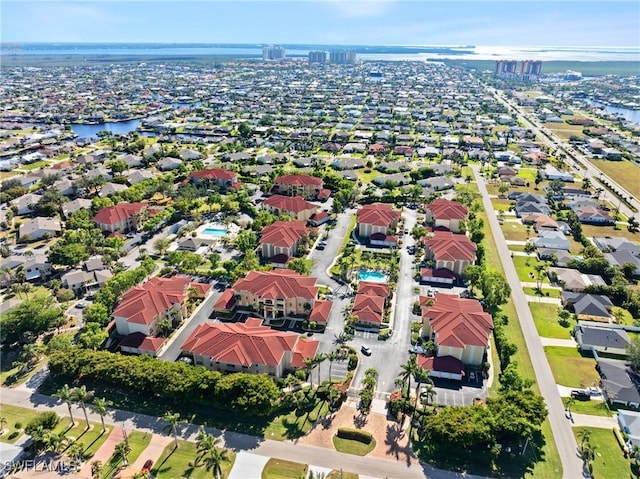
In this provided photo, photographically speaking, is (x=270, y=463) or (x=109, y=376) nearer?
(x=270, y=463)

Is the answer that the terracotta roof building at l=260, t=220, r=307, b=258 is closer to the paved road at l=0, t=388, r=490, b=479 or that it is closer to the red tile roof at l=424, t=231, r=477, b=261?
the red tile roof at l=424, t=231, r=477, b=261

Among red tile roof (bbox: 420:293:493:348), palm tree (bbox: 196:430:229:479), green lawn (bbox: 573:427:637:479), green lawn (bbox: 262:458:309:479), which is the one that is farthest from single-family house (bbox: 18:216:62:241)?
green lawn (bbox: 573:427:637:479)

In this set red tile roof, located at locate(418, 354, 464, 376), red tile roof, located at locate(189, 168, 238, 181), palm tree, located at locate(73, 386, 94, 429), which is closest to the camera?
palm tree, located at locate(73, 386, 94, 429)

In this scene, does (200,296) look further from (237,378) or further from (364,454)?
(364,454)

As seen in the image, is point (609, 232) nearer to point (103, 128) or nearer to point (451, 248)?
point (451, 248)

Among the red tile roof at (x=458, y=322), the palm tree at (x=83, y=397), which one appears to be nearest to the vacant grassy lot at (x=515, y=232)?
the red tile roof at (x=458, y=322)

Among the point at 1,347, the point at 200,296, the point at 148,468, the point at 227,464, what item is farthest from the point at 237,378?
the point at 1,347
